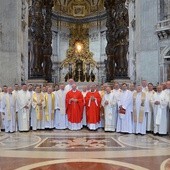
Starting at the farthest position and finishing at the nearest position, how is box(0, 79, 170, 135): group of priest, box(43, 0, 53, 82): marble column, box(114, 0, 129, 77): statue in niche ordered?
box(43, 0, 53, 82): marble column → box(114, 0, 129, 77): statue in niche → box(0, 79, 170, 135): group of priest

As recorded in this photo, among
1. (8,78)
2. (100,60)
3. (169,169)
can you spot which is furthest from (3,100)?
(100,60)

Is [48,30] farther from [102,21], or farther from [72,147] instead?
[102,21]

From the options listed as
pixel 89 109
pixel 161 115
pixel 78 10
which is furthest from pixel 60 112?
pixel 78 10

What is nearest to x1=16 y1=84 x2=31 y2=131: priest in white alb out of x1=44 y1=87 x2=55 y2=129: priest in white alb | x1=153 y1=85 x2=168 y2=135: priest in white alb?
x1=44 y1=87 x2=55 y2=129: priest in white alb

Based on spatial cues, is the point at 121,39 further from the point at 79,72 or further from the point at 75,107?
the point at 79,72

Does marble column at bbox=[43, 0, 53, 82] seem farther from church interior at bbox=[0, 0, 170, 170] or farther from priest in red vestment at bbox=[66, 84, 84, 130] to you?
priest in red vestment at bbox=[66, 84, 84, 130]

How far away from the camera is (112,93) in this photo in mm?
10766

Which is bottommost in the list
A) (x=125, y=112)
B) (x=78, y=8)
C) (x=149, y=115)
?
(x=149, y=115)

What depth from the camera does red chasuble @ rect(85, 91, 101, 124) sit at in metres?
10.9

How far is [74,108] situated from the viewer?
429 inches

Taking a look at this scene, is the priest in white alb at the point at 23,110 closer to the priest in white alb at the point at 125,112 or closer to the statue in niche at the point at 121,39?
the priest in white alb at the point at 125,112

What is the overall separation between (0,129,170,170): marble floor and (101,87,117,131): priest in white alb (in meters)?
0.85

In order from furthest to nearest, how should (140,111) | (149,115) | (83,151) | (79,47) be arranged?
(79,47), (149,115), (140,111), (83,151)

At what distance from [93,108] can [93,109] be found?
0.04 metres
